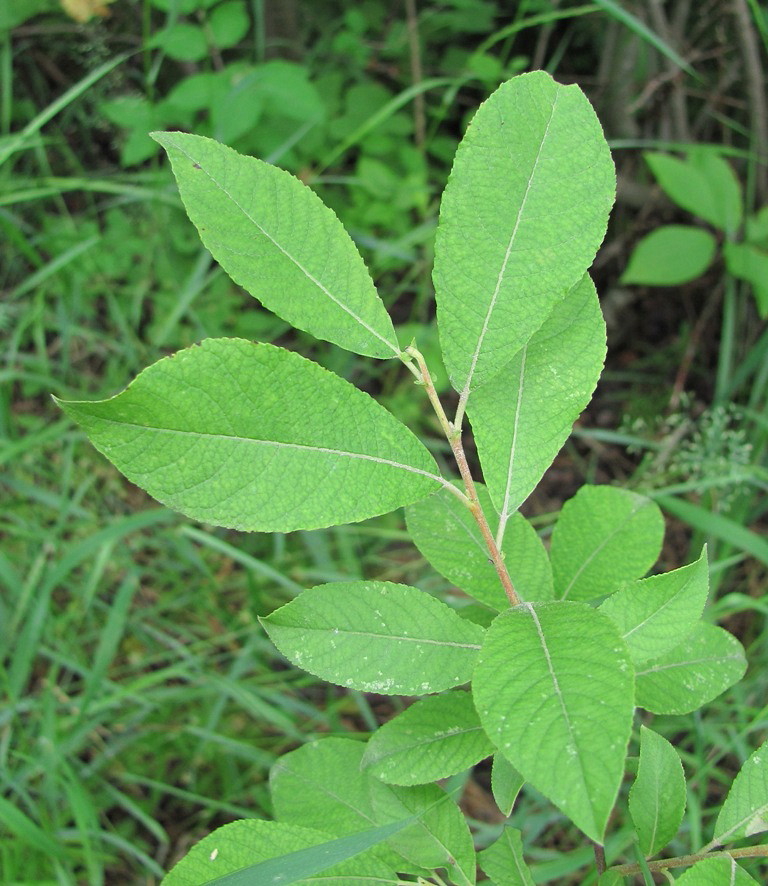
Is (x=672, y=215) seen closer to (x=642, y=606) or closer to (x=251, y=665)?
(x=251, y=665)

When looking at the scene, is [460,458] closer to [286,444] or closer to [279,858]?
[286,444]

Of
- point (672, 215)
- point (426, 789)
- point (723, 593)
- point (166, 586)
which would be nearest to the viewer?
point (426, 789)

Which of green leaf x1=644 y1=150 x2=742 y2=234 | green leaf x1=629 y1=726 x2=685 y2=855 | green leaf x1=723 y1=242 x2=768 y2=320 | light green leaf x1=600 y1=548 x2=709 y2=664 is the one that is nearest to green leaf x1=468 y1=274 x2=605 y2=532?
light green leaf x1=600 y1=548 x2=709 y2=664

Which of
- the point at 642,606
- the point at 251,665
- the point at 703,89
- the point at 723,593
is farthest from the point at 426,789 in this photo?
the point at 703,89

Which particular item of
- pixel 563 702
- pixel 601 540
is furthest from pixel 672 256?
pixel 563 702

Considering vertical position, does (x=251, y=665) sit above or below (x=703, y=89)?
below

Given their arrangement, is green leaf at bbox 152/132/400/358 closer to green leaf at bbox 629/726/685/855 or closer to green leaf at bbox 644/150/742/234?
green leaf at bbox 629/726/685/855
